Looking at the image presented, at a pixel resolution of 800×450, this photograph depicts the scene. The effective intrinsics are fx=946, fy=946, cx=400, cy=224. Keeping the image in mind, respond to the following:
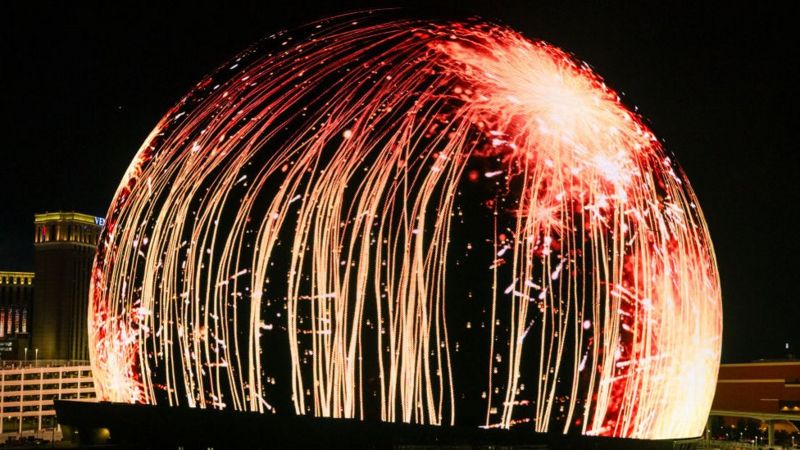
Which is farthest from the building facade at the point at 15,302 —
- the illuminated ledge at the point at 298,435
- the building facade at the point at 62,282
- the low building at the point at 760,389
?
the illuminated ledge at the point at 298,435

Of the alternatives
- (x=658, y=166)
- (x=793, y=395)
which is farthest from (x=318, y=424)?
(x=793, y=395)

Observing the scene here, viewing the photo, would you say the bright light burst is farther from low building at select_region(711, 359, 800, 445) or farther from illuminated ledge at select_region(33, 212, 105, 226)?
illuminated ledge at select_region(33, 212, 105, 226)

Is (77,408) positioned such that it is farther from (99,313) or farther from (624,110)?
(624,110)

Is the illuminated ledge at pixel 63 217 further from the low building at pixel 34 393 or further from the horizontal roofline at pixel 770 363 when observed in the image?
the horizontal roofline at pixel 770 363

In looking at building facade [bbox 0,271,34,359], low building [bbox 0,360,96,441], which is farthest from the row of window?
building facade [bbox 0,271,34,359]

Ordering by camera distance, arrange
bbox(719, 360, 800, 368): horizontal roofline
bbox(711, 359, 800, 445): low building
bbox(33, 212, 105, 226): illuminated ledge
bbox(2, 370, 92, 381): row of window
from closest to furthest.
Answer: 1. bbox(711, 359, 800, 445): low building
2. bbox(719, 360, 800, 368): horizontal roofline
3. bbox(2, 370, 92, 381): row of window
4. bbox(33, 212, 105, 226): illuminated ledge
